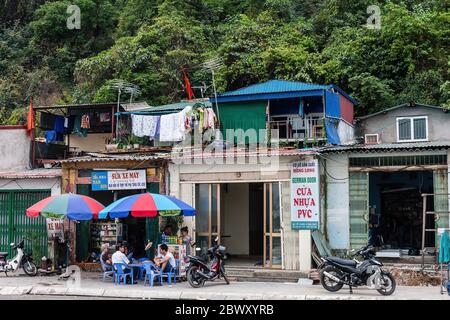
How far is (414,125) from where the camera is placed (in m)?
22.8

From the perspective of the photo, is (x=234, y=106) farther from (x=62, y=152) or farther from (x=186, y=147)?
(x=62, y=152)

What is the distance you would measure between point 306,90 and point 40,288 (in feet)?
33.3

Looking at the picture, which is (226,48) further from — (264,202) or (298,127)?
(264,202)

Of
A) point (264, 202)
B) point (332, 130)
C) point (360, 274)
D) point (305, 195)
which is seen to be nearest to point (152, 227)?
point (264, 202)

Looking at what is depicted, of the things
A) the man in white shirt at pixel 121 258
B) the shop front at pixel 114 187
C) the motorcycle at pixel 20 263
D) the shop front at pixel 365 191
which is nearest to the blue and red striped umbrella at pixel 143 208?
the man in white shirt at pixel 121 258

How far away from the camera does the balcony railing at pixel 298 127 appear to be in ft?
65.0

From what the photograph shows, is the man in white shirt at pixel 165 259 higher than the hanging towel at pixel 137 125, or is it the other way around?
the hanging towel at pixel 137 125

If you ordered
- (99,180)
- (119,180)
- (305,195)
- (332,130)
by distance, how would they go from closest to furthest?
(305,195) → (119,180) → (99,180) → (332,130)

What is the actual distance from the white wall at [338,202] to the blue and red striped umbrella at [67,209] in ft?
21.7

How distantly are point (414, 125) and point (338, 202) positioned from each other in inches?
294

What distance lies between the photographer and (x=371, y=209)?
1902cm

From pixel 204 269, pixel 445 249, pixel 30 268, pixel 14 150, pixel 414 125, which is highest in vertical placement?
pixel 414 125

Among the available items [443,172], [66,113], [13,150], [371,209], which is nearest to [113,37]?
[66,113]

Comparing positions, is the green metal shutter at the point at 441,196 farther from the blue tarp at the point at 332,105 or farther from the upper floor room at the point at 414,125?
the upper floor room at the point at 414,125
